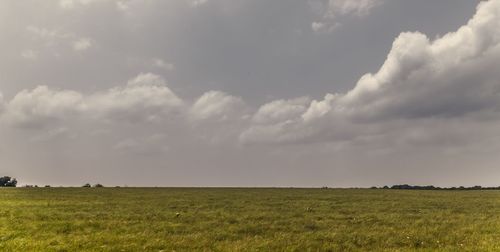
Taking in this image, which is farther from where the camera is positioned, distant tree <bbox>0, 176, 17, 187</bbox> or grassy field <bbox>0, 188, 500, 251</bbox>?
distant tree <bbox>0, 176, 17, 187</bbox>

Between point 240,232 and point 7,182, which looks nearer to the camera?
point 240,232

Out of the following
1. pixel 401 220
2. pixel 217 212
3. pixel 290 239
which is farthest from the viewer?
pixel 217 212

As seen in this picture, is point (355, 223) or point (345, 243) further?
point (355, 223)

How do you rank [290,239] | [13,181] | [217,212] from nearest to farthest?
[290,239] < [217,212] < [13,181]

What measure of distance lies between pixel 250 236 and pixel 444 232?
10.5 m

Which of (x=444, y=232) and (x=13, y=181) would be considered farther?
(x=13, y=181)

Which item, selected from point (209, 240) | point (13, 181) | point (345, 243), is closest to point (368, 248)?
point (345, 243)

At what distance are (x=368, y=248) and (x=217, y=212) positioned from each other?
1486 centimetres

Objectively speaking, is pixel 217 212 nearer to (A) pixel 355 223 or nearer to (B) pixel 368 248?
(A) pixel 355 223

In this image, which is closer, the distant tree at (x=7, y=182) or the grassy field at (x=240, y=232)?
the grassy field at (x=240, y=232)

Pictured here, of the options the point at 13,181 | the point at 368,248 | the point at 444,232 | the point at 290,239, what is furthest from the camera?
the point at 13,181

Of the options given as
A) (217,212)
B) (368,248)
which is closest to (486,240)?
(368,248)

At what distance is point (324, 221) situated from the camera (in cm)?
2731

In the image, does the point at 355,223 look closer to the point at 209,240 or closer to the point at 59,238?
the point at 209,240
